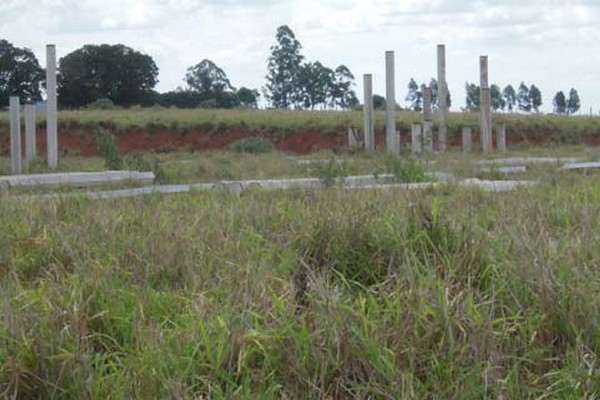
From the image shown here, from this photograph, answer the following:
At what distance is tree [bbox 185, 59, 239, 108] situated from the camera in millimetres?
57594

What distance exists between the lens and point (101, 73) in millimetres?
52500

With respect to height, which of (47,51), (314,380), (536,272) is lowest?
(314,380)

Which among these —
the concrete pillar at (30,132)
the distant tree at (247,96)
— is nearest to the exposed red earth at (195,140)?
the concrete pillar at (30,132)

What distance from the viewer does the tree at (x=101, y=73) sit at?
5188 cm

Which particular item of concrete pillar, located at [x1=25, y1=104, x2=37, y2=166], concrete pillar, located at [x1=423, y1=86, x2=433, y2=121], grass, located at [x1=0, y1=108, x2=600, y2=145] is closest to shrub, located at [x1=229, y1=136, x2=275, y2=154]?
grass, located at [x1=0, y1=108, x2=600, y2=145]

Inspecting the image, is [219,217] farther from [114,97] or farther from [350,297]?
[114,97]

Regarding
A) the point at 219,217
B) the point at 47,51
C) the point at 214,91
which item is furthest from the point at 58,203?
the point at 214,91

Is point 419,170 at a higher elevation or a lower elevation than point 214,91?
lower

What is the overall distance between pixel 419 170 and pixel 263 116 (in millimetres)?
24183

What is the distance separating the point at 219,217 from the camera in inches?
249

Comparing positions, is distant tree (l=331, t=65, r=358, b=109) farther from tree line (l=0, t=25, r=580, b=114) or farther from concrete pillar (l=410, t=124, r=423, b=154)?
concrete pillar (l=410, t=124, r=423, b=154)

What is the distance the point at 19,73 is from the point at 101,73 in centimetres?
560

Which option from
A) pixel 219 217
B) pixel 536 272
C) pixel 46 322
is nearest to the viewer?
pixel 46 322

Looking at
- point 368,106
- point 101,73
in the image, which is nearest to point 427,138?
point 368,106
